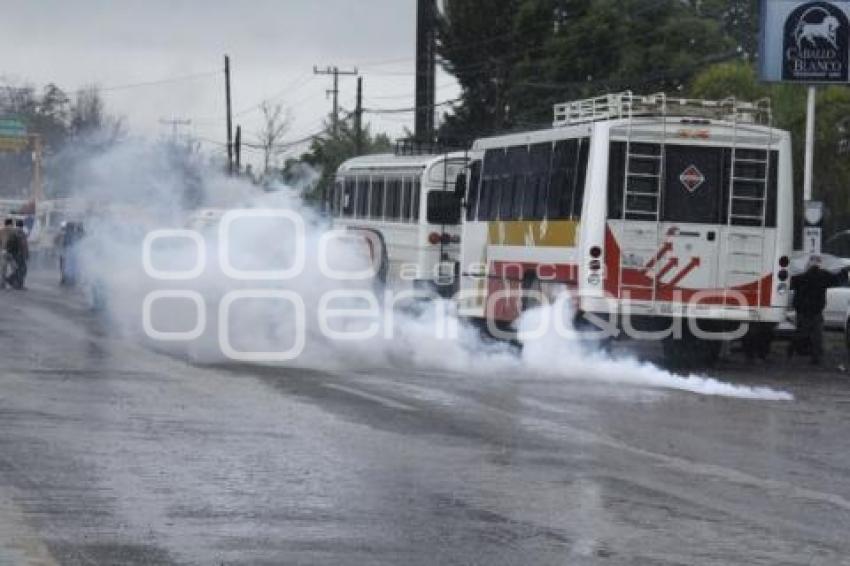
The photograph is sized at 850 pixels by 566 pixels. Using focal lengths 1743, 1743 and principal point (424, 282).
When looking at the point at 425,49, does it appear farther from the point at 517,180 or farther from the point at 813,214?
the point at 517,180

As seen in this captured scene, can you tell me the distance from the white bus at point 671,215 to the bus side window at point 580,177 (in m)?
0.02

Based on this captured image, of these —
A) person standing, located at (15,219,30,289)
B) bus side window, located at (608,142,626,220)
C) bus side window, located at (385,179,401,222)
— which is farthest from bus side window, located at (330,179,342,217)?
bus side window, located at (608,142,626,220)

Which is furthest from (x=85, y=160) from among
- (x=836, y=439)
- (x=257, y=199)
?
(x=836, y=439)

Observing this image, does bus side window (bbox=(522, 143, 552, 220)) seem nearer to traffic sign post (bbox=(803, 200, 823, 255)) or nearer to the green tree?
traffic sign post (bbox=(803, 200, 823, 255))

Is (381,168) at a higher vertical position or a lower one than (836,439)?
higher

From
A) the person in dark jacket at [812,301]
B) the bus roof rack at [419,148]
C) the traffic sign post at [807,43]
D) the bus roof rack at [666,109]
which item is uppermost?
the traffic sign post at [807,43]

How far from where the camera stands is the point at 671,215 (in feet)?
76.0

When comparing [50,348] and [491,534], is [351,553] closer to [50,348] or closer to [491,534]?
[491,534]

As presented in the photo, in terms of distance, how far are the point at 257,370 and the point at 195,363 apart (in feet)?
3.76

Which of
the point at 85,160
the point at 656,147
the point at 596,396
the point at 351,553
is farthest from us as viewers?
the point at 85,160

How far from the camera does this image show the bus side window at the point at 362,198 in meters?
35.1

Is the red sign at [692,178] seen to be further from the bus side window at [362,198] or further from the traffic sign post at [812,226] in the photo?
the bus side window at [362,198]

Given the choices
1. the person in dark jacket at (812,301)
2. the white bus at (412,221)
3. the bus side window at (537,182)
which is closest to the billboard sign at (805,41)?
the person in dark jacket at (812,301)

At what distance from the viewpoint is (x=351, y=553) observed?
29.9 ft
